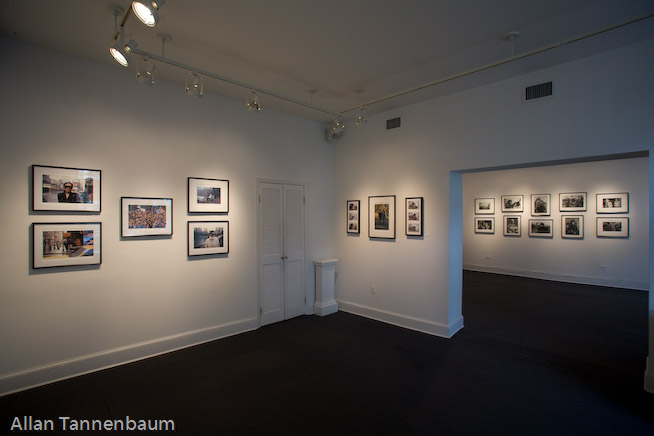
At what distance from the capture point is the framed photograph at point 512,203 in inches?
352

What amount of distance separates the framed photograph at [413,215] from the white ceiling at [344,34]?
179 cm

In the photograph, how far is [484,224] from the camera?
9758mm

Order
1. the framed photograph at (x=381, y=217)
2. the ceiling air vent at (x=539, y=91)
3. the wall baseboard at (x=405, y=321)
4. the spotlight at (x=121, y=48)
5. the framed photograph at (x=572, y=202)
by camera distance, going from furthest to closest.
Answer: the framed photograph at (x=572, y=202) < the framed photograph at (x=381, y=217) < the wall baseboard at (x=405, y=321) < the ceiling air vent at (x=539, y=91) < the spotlight at (x=121, y=48)

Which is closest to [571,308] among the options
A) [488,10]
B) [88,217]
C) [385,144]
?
[385,144]

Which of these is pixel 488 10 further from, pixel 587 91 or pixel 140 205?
pixel 140 205

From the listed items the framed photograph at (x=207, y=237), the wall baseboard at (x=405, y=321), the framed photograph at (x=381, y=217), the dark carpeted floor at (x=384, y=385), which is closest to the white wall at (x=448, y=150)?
the wall baseboard at (x=405, y=321)

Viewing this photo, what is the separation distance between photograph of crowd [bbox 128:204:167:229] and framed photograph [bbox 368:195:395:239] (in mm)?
3320

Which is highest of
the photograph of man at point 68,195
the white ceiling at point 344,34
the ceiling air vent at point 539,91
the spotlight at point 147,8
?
the white ceiling at point 344,34

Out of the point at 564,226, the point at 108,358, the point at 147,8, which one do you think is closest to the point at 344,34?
the point at 147,8

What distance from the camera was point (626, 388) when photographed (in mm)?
3234

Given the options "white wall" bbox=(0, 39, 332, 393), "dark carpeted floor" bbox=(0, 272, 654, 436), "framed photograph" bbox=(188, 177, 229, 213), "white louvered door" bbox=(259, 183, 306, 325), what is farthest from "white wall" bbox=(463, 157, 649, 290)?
"framed photograph" bbox=(188, 177, 229, 213)

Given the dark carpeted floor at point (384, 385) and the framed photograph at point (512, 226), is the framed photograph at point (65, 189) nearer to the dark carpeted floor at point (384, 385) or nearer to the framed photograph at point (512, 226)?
the dark carpeted floor at point (384, 385)

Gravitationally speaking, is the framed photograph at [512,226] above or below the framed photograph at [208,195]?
below

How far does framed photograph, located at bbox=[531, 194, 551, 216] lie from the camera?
8.45 m
